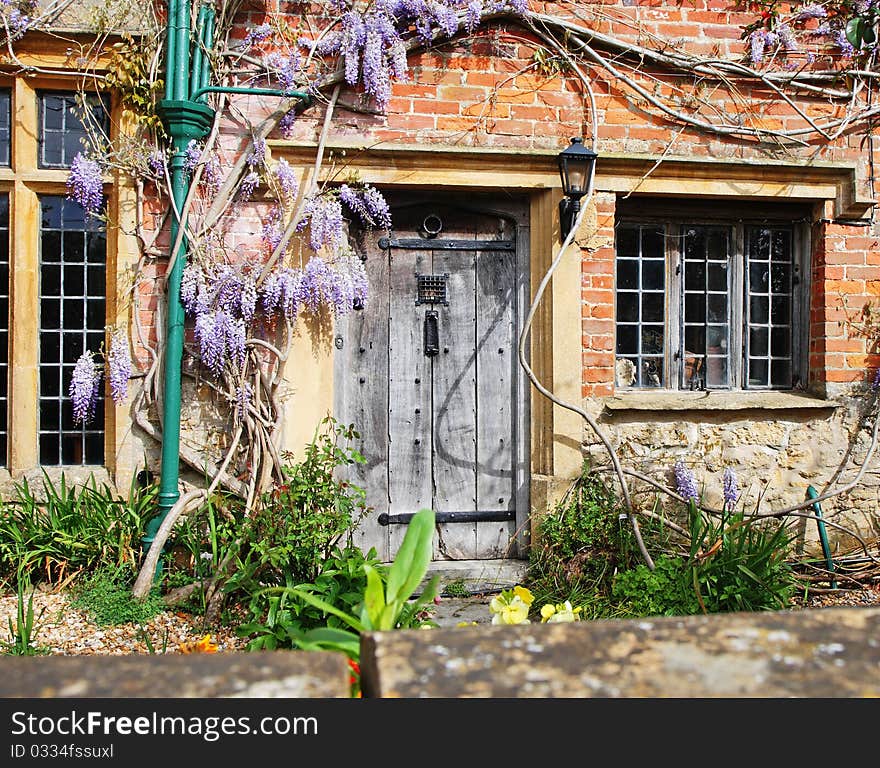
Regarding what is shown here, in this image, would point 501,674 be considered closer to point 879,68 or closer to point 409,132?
point 409,132

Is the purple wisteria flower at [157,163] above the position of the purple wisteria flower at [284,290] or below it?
above

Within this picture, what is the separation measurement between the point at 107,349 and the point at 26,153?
1.17 m

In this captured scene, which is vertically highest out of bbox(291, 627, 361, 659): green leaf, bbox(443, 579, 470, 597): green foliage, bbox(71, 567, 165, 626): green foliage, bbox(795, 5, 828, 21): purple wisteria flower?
bbox(795, 5, 828, 21): purple wisteria flower

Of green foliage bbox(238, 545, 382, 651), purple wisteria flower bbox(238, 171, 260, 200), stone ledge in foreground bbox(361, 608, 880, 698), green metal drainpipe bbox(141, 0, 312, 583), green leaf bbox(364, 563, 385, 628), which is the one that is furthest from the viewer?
purple wisteria flower bbox(238, 171, 260, 200)

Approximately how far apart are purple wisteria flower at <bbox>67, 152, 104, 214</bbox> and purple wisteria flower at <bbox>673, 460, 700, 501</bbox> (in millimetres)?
3637

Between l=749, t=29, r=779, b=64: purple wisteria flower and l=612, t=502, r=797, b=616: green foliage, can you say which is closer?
l=612, t=502, r=797, b=616: green foliage

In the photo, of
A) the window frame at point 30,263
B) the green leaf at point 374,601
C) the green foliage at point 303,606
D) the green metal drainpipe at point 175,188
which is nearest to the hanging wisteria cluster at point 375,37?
the green metal drainpipe at point 175,188

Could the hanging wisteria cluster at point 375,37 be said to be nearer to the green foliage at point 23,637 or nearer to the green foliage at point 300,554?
the green foliage at point 300,554

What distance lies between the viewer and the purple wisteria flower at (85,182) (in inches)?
154

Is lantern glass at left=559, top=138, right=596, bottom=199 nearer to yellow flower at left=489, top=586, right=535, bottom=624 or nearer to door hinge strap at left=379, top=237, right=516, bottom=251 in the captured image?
door hinge strap at left=379, top=237, right=516, bottom=251

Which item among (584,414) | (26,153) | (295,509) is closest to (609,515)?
(584,414)

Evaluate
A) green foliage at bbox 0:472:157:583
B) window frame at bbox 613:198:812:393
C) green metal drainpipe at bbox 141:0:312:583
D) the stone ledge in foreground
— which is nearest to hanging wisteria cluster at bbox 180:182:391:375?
green metal drainpipe at bbox 141:0:312:583

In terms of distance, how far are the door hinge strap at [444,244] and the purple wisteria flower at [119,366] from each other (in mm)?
1558

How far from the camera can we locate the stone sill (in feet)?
14.2
